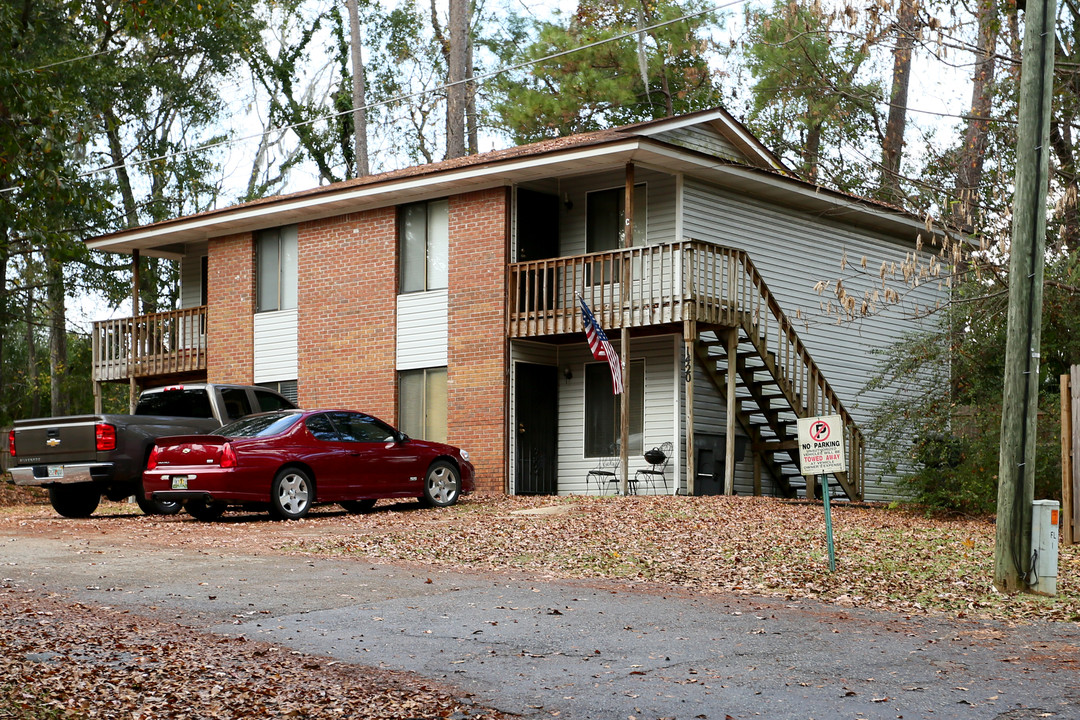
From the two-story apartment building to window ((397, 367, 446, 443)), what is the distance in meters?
0.04

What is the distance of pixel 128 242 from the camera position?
2805 centimetres

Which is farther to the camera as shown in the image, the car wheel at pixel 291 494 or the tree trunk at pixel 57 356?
the tree trunk at pixel 57 356

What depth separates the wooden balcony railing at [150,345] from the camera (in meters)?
27.6

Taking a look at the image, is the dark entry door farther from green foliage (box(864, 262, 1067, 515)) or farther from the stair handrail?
green foliage (box(864, 262, 1067, 515))

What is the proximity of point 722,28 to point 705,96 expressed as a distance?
6.04 feet

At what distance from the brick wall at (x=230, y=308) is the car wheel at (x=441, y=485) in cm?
852

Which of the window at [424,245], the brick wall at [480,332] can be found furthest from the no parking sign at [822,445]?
the window at [424,245]

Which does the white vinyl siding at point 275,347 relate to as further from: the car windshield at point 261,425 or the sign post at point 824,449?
the sign post at point 824,449

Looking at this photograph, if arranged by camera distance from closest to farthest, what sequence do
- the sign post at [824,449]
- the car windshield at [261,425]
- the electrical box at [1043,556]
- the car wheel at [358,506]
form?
the electrical box at [1043,556], the sign post at [824,449], the car windshield at [261,425], the car wheel at [358,506]

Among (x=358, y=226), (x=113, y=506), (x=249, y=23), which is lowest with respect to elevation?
(x=113, y=506)

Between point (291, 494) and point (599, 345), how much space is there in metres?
5.22

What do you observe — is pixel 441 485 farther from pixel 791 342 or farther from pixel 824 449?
pixel 824 449

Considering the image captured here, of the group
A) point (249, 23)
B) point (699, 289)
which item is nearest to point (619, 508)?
point (699, 289)

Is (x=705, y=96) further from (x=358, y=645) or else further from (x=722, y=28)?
(x=358, y=645)
